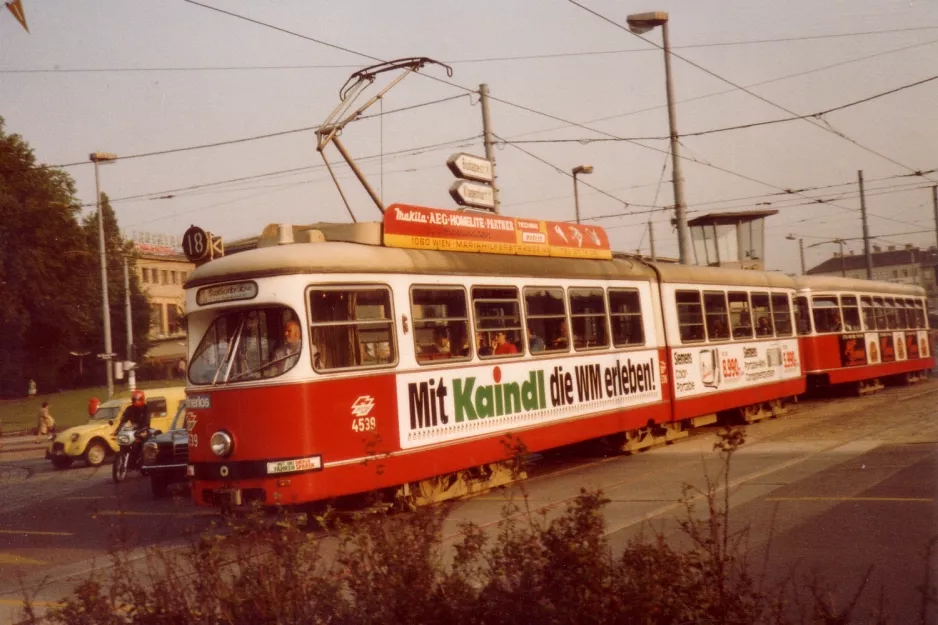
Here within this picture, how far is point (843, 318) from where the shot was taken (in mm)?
23656

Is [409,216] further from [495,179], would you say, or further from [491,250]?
[495,179]

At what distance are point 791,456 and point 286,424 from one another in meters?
6.99

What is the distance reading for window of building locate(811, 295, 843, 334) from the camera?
74.7 feet

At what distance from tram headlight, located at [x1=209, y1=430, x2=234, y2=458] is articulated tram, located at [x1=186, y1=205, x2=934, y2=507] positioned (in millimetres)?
18

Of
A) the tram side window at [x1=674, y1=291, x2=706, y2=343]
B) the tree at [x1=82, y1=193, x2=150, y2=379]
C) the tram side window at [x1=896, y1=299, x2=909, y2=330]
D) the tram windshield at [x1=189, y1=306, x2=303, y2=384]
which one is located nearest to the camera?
the tram windshield at [x1=189, y1=306, x2=303, y2=384]

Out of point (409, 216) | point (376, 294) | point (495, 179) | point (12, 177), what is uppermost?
point (12, 177)

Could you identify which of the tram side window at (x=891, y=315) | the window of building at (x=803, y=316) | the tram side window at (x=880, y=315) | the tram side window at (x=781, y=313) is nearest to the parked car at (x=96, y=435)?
the tram side window at (x=781, y=313)

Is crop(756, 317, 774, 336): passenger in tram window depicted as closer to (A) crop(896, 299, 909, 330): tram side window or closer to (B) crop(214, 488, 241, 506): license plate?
(A) crop(896, 299, 909, 330): tram side window

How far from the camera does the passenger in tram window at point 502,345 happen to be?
1161 cm

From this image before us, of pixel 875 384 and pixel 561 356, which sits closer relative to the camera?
pixel 561 356

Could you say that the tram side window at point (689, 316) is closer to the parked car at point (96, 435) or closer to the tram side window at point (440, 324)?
the tram side window at point (440, 324)

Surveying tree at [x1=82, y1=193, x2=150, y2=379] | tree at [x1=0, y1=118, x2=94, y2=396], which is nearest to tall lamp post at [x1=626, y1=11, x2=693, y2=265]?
tree at [x1=0, y1=118, x2=94, y2=396]

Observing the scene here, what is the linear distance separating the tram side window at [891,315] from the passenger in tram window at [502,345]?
733 inches

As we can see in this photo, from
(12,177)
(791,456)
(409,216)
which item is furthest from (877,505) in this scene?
(12,177)
